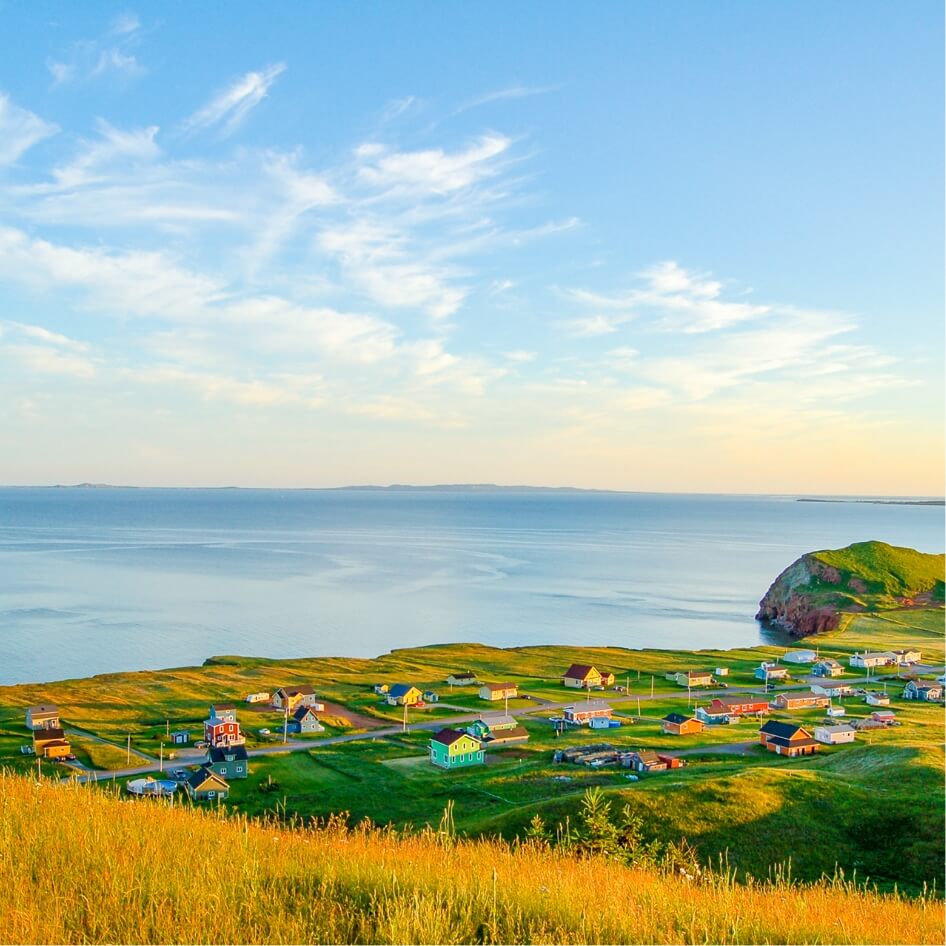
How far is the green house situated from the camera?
5144cm

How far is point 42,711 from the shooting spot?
59.1 m

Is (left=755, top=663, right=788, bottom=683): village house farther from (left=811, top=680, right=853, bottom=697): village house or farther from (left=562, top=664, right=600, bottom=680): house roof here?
(left=562, top=664, right=600, bottom=680): house roof

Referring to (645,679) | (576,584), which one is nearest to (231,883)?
(645,679)

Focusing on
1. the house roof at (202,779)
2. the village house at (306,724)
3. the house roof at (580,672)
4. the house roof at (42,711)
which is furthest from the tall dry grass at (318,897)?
the house roof at (580,672)

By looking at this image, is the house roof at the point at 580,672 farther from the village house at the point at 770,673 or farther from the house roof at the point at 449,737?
the house roof at the point at 449,737

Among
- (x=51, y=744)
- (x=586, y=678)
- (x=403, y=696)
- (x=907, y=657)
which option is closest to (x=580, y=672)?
(x=586, y=678)

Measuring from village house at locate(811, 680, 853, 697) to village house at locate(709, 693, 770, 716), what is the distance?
22.5 ft

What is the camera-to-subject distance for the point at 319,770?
49.9m

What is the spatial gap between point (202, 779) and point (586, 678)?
44290 millimetres

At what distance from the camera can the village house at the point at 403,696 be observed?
7050cm

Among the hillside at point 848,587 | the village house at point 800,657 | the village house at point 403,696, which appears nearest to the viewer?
the village house at point 403,696

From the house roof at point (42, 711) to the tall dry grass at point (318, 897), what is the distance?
58.1 m

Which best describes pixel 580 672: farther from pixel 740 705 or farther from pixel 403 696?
pixel 403 696

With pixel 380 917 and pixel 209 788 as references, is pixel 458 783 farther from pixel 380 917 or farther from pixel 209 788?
pixel 380 917
